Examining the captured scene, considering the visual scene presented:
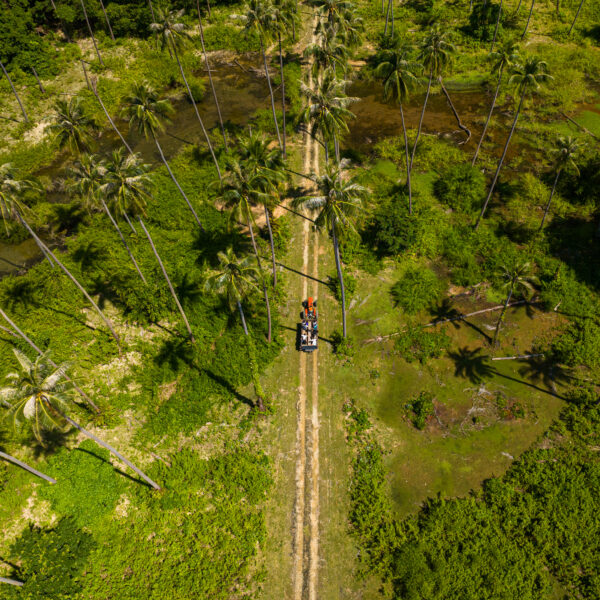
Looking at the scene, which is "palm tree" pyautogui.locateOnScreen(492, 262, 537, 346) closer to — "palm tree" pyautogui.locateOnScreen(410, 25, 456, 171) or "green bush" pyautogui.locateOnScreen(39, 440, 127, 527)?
"palm tree" pyautogui.locateOnScreen(410, 25, 456, 171)

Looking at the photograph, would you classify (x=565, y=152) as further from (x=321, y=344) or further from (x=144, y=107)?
(x=144, y=107)

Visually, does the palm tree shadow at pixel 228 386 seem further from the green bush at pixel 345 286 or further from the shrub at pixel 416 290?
the shrub at pixel 416 290

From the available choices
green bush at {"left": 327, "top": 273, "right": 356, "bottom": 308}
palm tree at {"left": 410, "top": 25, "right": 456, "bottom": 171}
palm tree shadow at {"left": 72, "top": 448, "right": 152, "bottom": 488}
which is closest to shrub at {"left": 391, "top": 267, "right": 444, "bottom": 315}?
green bush at {"left": 327, "top": 273, "right": 356, "bottom": 308}

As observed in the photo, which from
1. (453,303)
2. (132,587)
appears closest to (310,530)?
(132,587)

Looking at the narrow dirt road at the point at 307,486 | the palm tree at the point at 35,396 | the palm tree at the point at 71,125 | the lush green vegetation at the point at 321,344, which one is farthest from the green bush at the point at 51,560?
the palm tree at the point at 71,125

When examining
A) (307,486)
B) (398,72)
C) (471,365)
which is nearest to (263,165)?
(398,72)

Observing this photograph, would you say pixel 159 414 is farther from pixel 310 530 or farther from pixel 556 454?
pixel 556 454
